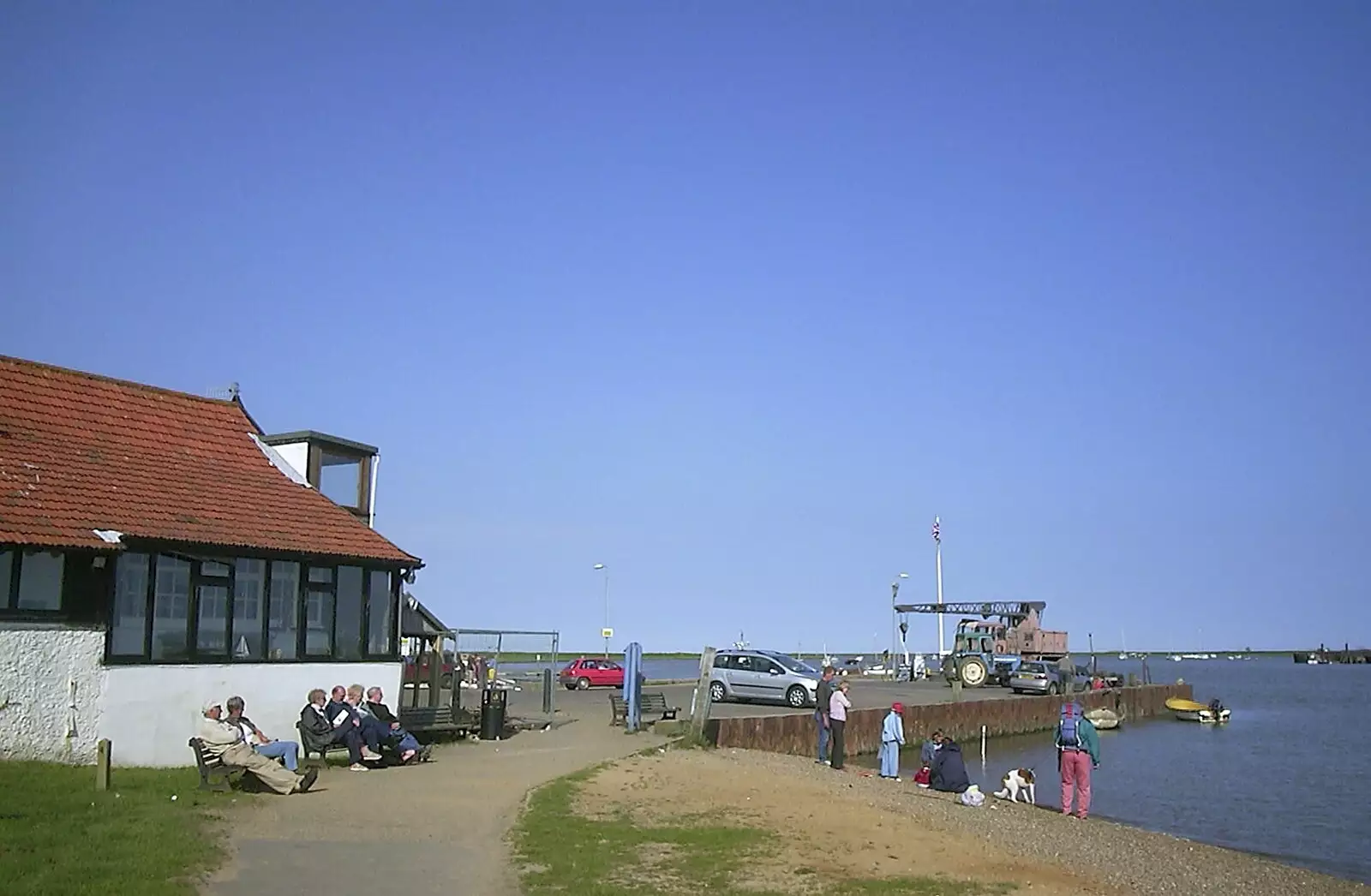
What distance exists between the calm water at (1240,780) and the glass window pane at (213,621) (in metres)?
17.4

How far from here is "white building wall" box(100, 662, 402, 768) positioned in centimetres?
1716

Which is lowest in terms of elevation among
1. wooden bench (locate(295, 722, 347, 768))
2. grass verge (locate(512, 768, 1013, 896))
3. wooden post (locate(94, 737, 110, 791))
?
grass verge (locate(512, 768, 1013, 896))

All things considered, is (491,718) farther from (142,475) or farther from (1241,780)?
(1241,780)

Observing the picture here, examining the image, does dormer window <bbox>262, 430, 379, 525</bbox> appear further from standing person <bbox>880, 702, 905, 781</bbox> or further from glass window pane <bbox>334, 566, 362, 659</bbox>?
standing person <bbox>880, 702, 905, 781</bbox>

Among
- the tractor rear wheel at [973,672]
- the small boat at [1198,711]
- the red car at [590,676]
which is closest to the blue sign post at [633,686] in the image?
the red car at [590,676]

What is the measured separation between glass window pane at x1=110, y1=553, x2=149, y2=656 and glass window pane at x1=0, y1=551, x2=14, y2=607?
1.40m

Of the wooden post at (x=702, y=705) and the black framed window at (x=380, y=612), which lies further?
the wooden post at (x=702, y=705)

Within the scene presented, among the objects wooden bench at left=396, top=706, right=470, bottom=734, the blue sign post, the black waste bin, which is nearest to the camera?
wooden bench at left=396, top=706, right=470, bottom=734

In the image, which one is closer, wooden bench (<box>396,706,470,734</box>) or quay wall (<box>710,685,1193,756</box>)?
wooden bench (<box>396,706,470,734</box>)

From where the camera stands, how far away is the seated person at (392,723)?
63.9 feet

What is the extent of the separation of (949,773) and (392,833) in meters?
12.4

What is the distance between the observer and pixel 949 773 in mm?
22547

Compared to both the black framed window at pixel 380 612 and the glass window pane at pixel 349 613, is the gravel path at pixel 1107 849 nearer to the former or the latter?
the black framed window at pixel 380 612

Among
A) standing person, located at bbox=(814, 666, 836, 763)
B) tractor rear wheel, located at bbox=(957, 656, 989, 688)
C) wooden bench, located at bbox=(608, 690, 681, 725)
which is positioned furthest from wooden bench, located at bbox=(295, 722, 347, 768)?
tractor rear wheel, located at bbox=(957, 656, 989, 688)
